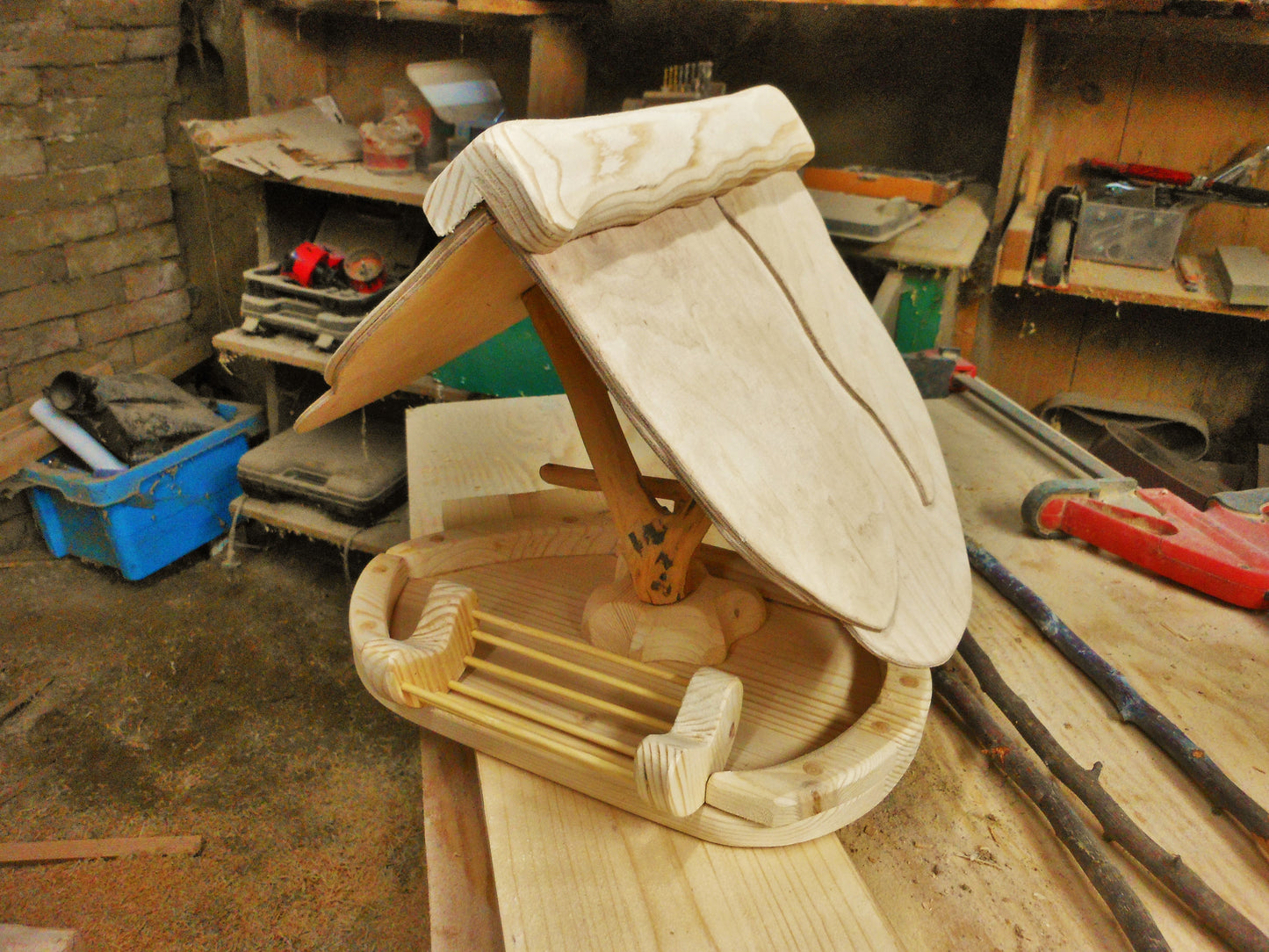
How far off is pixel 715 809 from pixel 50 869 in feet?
5.59

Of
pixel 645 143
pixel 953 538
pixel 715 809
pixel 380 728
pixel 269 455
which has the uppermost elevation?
pixel 645 143

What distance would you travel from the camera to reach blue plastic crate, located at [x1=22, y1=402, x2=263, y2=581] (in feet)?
7.92

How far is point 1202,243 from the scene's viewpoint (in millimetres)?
2154

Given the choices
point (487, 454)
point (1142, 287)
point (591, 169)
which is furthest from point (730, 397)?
point (1142, 287)

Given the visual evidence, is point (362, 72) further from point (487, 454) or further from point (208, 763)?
point (208, 763)

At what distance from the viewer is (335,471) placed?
98.9 inches

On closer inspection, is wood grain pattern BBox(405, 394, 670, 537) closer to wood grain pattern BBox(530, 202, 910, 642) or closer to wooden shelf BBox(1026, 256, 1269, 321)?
wood grain pattern BBox(530, 202, 910, 642)

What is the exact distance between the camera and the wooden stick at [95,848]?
179 centimetres

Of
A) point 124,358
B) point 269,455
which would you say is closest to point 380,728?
point 269,455

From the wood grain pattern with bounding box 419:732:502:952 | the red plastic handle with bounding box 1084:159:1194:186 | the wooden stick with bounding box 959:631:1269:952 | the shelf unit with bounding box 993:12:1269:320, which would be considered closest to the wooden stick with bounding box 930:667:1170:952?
the wooden stick with bounding box 959:631:1269:952

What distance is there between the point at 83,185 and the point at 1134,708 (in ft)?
9.95

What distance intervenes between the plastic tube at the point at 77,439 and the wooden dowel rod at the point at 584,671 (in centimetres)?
193

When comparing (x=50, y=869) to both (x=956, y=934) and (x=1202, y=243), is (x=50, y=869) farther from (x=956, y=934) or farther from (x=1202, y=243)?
(x=1202, y=243)

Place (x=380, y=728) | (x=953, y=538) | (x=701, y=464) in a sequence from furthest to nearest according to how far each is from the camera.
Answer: (x=380, y=728) < (x=953, y=538) < (x=701, y=464)
